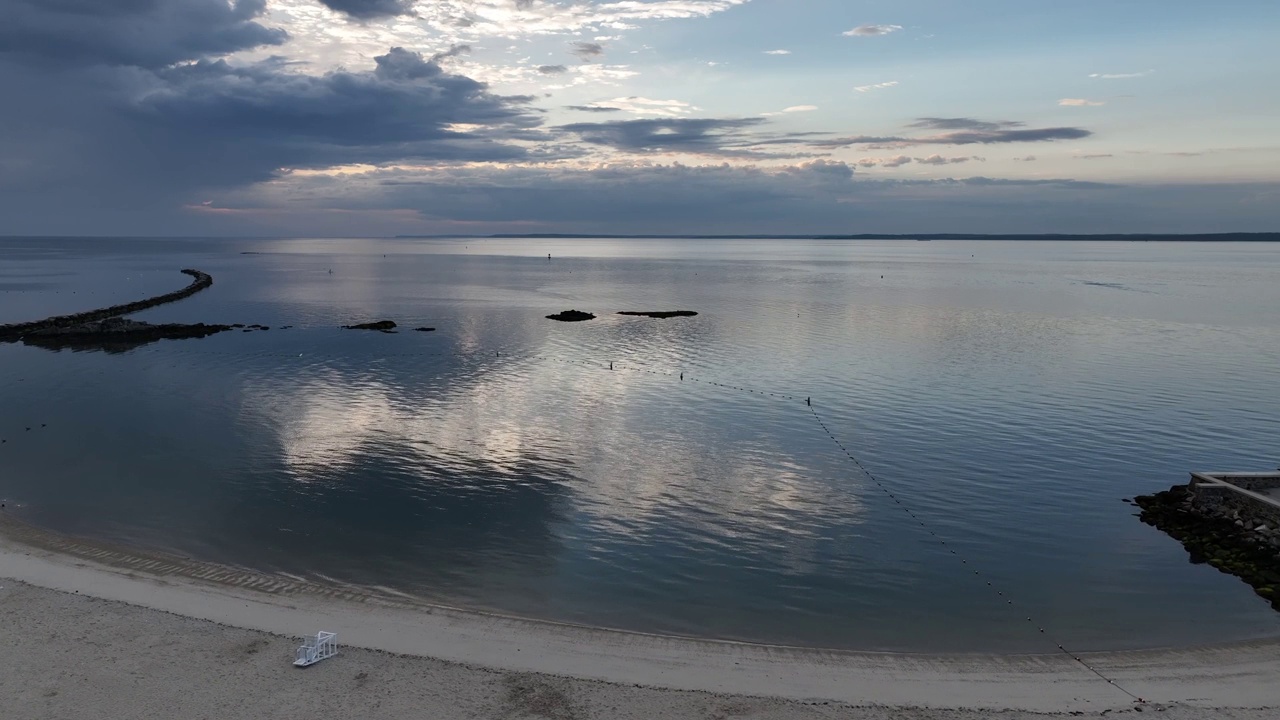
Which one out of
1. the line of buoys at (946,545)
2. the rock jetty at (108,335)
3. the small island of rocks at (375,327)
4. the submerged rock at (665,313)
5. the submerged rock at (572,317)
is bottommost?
the line of buoys at (946,545)

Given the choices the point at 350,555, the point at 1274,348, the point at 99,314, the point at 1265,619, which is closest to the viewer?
the point at 1265,619

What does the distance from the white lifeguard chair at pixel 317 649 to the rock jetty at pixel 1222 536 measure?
27.0 metres

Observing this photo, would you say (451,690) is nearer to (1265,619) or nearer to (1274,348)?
(1265,619)

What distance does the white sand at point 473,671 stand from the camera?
16.4 m

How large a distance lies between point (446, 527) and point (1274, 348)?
80459 mm

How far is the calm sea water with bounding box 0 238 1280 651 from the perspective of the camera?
2314 cm

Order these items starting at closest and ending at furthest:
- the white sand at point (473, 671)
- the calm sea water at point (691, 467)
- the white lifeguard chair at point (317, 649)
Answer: the white sand at point (473, 671) → the white lifeguard chair at point (317, 649) → the calm sea water at point (691, 467)

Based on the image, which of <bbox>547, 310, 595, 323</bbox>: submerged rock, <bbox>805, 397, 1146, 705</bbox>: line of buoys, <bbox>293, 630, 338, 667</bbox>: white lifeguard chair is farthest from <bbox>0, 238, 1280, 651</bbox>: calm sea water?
<bbox>547, 310, 595, 323</bbox>: submerged rock

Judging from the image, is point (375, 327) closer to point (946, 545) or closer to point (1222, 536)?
point (946, 545)

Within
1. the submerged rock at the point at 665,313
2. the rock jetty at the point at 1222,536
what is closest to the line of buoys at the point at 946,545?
the rock jetty at the point at 1222,536

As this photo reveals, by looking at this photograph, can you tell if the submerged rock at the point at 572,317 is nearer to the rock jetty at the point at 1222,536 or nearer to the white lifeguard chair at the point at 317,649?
the rock jetty at the point at 1222,536

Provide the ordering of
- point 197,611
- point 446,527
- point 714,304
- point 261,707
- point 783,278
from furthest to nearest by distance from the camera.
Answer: point 783,278
point 714,304
point 446,527
point 197,611
point 261,707

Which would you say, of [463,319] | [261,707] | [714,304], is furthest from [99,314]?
[261,707]

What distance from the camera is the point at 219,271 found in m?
199
